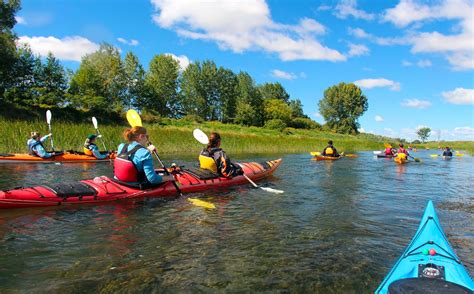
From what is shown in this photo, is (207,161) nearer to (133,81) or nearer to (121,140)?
(121,140)

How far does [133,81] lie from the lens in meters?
47.4

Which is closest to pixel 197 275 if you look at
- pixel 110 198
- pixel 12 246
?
pixel 12 246

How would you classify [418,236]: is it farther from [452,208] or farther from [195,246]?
[452,208]

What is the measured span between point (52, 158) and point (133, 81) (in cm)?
3579

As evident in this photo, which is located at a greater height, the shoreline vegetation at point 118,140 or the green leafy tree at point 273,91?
the green leafy tree at point 273,91

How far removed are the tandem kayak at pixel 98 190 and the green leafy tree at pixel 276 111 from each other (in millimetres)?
54748

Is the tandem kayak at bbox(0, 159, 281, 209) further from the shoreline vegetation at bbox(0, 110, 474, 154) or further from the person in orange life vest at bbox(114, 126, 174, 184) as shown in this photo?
the shoreline vegetation at bbox(0, 110, 474, 154)

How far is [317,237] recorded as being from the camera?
5109 millimetres

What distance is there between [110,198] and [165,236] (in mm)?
2217

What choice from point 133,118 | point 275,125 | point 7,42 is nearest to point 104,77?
point 7,42

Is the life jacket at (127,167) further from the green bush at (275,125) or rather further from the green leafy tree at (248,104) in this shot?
the green leafy tree at (248,104)

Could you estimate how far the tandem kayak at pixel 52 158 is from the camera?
1273cm

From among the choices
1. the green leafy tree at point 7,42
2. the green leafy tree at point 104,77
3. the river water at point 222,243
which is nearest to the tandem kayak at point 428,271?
the river water at point 222,243

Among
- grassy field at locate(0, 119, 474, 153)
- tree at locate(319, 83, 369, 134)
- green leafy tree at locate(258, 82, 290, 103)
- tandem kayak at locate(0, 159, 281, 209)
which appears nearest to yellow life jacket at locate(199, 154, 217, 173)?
tandem kayak at locate(0, 159, 281, 209)
